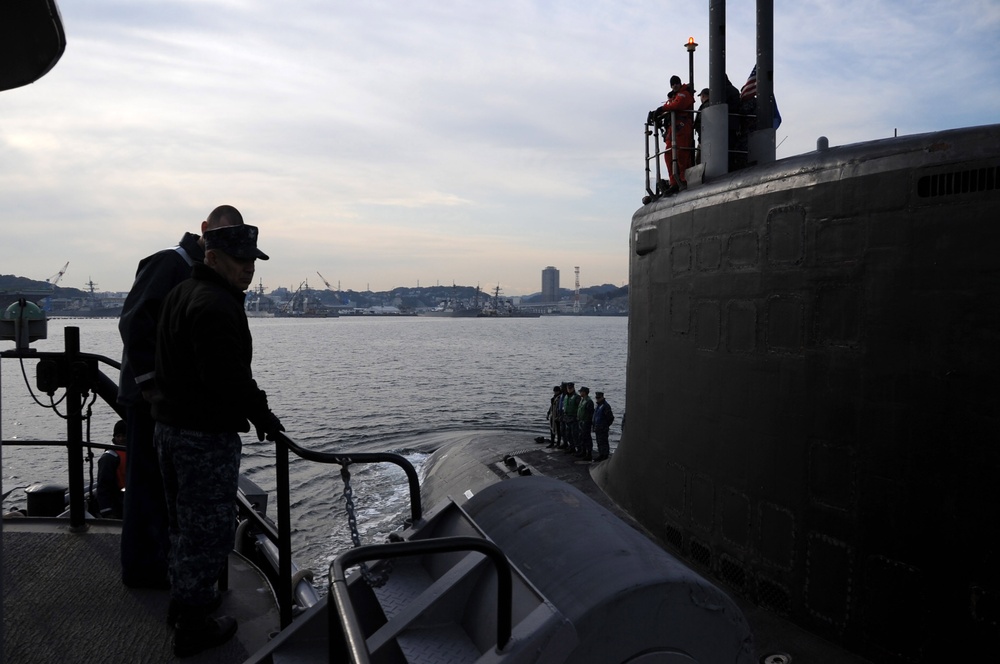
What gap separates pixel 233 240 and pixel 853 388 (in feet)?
13.1

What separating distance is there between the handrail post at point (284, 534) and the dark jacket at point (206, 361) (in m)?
0.21

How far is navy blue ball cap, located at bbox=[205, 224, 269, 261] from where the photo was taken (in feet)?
11.6

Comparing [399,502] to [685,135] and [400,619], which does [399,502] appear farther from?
[400,619]

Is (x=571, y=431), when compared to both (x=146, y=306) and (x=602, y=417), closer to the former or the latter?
(x=602, y=417)

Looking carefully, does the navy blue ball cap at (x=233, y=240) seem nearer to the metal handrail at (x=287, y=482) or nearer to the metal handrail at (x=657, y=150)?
the metal handrail at (x=287, y=482)

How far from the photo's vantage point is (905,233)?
4.81 m

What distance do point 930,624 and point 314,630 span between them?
151 inches

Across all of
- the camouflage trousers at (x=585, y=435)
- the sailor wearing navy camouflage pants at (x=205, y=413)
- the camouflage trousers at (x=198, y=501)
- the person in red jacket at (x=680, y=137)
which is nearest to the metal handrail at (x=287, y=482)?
the sailor wearing navy camouflage pants at (x=205, y=413)

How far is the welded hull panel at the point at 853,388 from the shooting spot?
177 inches

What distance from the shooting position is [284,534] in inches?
138

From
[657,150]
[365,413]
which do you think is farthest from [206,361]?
[365,413]

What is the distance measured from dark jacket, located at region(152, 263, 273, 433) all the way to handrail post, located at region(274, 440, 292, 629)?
21 cm

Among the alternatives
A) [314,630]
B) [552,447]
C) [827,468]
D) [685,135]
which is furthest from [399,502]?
[314,630]

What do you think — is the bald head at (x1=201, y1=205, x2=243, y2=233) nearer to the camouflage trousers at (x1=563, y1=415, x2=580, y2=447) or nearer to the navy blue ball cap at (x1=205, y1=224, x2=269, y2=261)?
the navy blue ball cap at (x1=205, y1=224, x2=269, y2=261)
